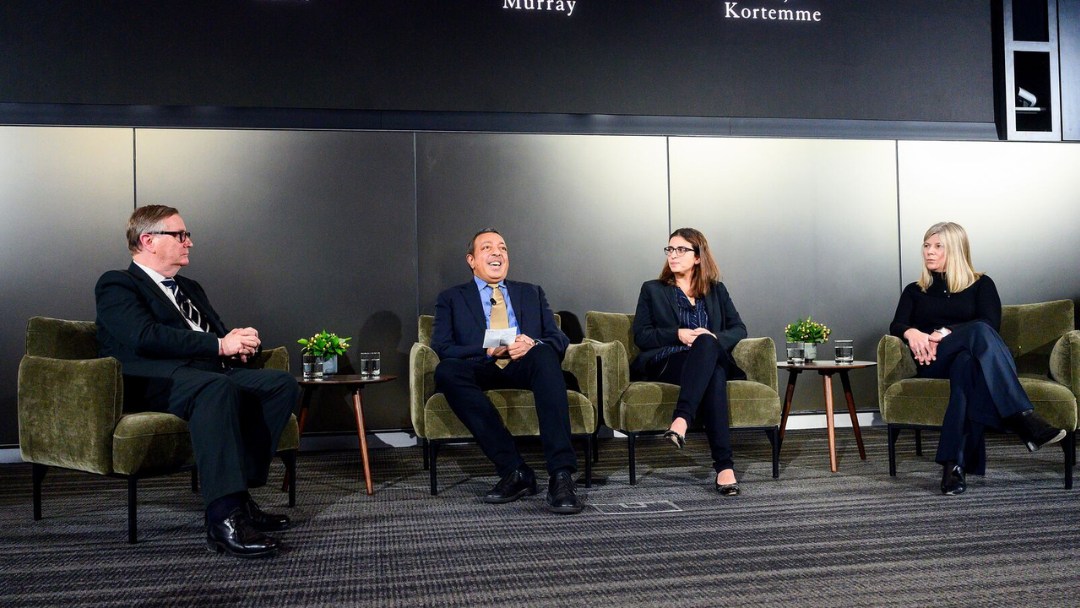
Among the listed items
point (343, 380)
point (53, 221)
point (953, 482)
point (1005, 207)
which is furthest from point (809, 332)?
point (53, 221)

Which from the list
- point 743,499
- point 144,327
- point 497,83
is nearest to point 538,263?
point 497,83

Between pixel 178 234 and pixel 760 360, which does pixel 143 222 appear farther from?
pixel 760 360

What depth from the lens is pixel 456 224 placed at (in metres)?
5.10

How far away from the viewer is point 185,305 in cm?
319

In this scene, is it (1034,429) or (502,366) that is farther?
(502,366)

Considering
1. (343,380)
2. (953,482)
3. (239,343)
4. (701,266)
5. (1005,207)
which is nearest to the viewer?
(239,343)

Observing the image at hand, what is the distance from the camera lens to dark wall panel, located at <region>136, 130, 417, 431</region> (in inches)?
192

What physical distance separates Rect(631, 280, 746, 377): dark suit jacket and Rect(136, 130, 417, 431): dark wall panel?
1.64 metres

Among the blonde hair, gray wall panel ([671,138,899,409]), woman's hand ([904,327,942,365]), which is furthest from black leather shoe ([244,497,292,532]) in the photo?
gray wall panel ([671,138,899,409])

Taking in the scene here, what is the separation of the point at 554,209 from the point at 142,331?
2835mm

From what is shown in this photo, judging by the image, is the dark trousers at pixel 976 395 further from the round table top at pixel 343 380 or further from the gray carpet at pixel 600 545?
the round table top at pixel 343 380

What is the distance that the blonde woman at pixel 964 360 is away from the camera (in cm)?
329

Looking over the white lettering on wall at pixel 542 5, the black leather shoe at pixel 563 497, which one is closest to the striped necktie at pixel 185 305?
the black leather shoe at pixel 563 497

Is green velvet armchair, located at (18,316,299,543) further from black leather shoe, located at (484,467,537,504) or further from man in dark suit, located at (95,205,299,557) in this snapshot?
black leather shoe, located at (484,467,537,504)
